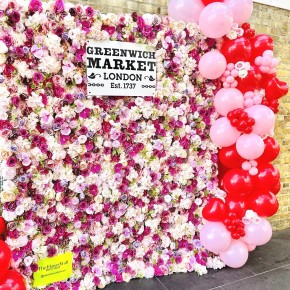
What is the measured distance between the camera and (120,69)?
247cm

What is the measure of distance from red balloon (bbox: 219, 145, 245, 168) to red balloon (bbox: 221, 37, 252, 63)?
709 mm

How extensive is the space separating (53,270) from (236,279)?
1.50m

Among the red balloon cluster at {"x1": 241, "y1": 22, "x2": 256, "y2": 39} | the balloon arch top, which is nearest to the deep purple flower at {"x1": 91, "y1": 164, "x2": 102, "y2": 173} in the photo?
the balloon arch top

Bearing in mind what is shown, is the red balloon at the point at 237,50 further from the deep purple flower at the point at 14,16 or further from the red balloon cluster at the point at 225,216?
the deep purple flower at the point at 14,16

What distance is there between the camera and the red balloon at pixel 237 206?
2762 mm

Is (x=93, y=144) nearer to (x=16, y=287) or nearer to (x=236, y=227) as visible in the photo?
(x=16, y=287)

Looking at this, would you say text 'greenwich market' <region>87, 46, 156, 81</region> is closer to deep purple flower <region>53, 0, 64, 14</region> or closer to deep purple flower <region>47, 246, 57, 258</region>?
deep purple flower <region>53, 0, 64, 14</region>

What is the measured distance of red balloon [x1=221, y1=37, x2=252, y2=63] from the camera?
8.61 ft

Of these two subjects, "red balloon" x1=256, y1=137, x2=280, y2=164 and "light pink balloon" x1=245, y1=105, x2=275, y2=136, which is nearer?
"light pink balloon" x1=245, y1=105, x2=275, y2=136

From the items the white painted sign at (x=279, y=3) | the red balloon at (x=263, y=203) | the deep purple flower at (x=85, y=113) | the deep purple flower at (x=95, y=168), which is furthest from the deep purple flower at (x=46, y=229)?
the white painted sign at (x=279, y=3)

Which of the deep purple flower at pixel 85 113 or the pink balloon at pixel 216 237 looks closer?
the deep purple flower at pixel 85 113

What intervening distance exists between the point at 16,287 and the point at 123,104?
1.43m

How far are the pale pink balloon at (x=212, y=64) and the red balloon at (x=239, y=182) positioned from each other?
2.62 ft

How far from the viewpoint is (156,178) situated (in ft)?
8.89
